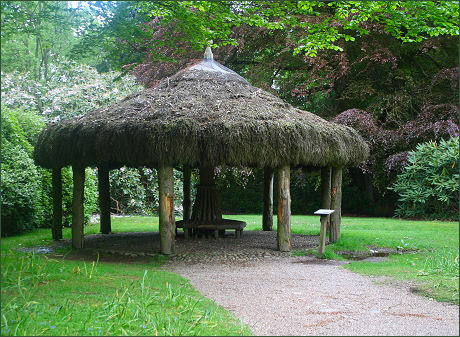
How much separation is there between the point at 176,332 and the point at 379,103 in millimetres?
15938

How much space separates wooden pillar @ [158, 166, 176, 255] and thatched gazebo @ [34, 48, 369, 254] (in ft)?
0.06

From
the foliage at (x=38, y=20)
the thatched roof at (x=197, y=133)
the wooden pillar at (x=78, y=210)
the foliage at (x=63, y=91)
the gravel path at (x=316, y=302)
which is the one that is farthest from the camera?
the foliage at (x=63, y=91)

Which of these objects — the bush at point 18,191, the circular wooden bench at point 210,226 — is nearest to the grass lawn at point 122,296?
the circular wooden bench at point 210,226

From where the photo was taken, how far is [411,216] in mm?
18453

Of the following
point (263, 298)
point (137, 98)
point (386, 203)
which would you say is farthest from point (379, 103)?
point (263, 298)

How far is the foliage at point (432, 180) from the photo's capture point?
16.9m

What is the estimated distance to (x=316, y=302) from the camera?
577 centimetres

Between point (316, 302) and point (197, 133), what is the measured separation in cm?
404

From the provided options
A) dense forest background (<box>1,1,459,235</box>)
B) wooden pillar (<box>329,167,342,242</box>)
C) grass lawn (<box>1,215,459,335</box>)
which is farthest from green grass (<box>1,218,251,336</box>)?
dense forest background (<box>1,1,459,235</box>)

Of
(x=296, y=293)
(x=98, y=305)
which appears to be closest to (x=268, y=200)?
(x=296, y=293)

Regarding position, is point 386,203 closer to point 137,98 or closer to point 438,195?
point 438,195

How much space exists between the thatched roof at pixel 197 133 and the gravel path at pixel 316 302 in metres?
2.12

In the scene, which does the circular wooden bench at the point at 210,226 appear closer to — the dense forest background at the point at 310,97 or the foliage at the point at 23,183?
the foliage at the point at 23,183

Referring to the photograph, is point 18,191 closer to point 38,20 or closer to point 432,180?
point 38,20
